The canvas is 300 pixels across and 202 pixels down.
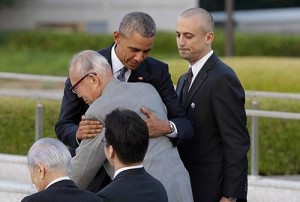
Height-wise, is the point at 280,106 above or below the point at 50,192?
below

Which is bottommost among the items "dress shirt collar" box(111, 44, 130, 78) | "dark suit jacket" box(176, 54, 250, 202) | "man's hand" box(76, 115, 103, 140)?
"dark suit jacket" box(176, 54, 250, 202)

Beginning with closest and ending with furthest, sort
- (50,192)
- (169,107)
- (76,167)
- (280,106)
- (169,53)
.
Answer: (50,192)
(76,167)
(169,107)
(280,106)
(169,53)

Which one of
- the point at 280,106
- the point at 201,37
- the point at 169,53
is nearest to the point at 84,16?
the point at 169,53

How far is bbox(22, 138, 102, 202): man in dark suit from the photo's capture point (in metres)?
4.59

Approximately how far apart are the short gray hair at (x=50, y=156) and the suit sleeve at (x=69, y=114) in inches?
28.2

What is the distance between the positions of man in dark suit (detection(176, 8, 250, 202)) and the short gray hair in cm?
106

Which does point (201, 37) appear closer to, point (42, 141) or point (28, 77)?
point (42, 141)

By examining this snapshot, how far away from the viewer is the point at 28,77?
31.1 ft

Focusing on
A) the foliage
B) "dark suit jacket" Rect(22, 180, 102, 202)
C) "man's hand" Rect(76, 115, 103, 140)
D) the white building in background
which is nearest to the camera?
"dark suit jacket" Rect(22, 180, 102, 202)

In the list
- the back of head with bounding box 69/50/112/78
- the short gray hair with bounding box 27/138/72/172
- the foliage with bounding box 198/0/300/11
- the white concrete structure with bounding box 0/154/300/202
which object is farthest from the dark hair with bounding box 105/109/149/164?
the foliage with bounding box 198/0/300/11

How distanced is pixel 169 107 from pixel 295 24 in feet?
101

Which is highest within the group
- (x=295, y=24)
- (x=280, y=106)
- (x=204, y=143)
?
(x=204, y=143)

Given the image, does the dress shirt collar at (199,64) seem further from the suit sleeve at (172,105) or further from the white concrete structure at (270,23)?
the white concrete structure at (270,23)

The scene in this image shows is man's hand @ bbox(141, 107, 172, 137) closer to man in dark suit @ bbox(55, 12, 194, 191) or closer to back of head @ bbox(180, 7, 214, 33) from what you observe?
man in dark suit @ bbox(55, 12, 194, 191)
